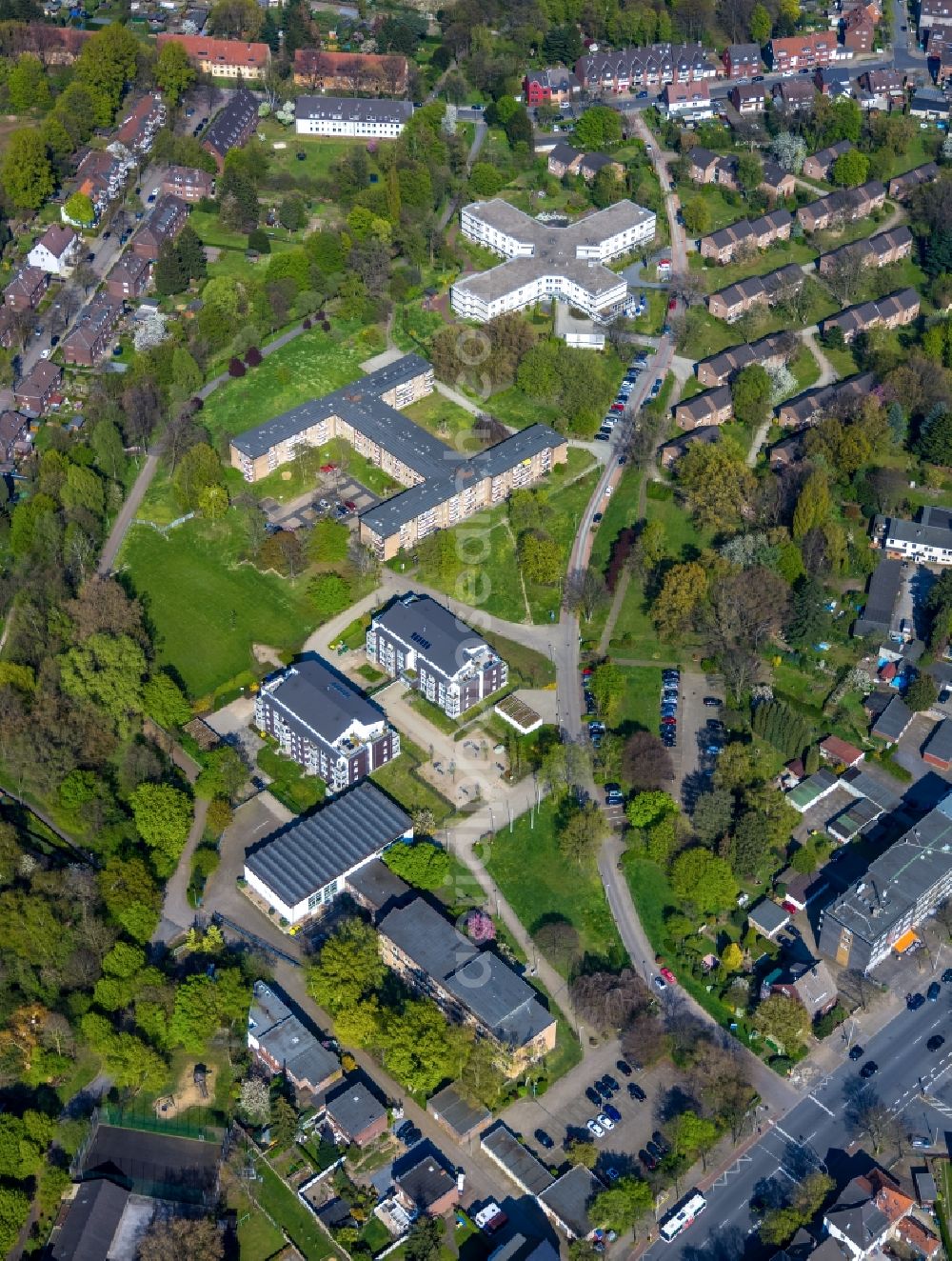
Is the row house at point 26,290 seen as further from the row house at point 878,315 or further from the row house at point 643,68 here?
the row house at point 878,315

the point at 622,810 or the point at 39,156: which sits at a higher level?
the point at 39,156

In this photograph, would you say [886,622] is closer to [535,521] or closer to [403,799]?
[535,521]

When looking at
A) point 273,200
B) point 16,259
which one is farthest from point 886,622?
point 16,259

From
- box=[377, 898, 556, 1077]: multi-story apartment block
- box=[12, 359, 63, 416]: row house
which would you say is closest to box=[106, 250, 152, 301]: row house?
box=[12, 359, 63, 416]: row house

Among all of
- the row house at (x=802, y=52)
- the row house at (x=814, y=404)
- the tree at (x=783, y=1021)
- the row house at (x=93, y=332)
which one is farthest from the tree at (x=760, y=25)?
the tree at (x=783, y=1021)

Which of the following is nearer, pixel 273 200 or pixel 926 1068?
pixel 926 1068
